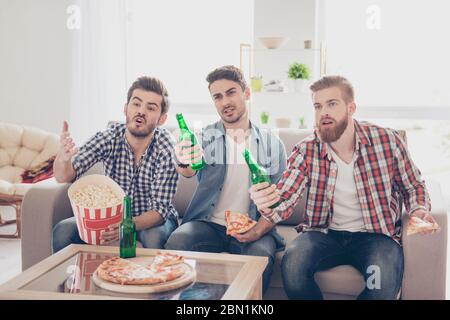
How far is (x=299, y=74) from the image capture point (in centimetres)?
404

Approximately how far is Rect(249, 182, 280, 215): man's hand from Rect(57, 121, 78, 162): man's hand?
0.80m

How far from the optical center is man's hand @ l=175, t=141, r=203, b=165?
7.47 ft

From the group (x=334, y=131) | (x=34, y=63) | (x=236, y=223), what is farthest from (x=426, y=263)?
(x=34, y=63)

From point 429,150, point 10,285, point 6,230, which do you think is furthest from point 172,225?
point 429,150

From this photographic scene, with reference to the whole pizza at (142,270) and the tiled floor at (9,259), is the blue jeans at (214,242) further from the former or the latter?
the tiled floor at (9,259)

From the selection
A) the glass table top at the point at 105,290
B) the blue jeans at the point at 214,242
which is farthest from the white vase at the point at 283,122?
the glass table top at the point at 105,290

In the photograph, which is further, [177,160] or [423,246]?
[177,160]

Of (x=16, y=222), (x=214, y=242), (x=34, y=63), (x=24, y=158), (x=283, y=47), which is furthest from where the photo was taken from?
(x=34, y=63)

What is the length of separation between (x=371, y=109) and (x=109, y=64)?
2162mm

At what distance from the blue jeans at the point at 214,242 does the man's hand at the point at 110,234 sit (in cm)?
25

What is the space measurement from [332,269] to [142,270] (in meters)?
0.74

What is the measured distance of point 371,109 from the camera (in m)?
4.49

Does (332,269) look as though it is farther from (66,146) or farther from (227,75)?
(66,146)

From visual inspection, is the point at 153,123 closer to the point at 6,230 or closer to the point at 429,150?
the point at 6,230
